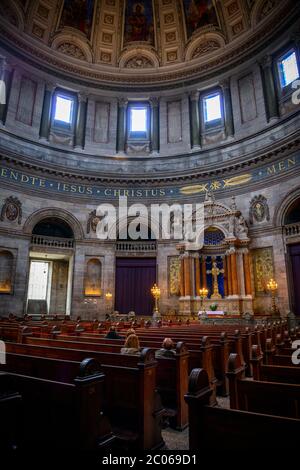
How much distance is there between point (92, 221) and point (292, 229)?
43.4ft

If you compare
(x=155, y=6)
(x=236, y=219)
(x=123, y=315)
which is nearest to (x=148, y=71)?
(x=155, y=6)

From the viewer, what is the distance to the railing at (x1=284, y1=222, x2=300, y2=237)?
17888 mm

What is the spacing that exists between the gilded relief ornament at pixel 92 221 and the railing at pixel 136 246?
6.99 ft

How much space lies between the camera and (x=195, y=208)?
A: 22281mm

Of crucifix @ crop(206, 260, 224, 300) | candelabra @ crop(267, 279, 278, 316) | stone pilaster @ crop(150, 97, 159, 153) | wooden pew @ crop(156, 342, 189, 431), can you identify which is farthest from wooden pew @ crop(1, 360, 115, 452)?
stone pilaster @ crop(150, 97, 159, 153)

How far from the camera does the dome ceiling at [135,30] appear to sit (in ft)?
78.1

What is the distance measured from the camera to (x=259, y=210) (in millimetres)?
19859

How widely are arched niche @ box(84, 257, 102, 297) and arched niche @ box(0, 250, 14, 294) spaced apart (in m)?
4.82

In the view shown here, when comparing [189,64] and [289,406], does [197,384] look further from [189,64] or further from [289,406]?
[189,64]

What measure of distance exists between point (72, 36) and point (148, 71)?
6.67 meters

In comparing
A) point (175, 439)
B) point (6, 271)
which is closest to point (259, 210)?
point (6, 271)

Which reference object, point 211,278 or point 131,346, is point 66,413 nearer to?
point 131,346

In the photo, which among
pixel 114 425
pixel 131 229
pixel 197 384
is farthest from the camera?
pixel 131 229

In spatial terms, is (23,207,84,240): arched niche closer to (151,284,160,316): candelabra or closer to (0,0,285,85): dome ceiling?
(151,284,160,316): candelabra
